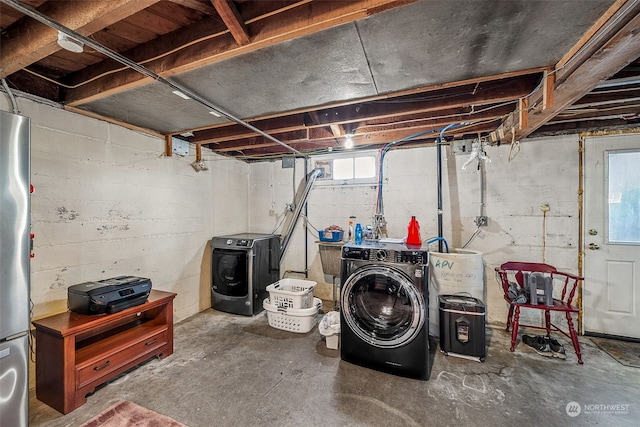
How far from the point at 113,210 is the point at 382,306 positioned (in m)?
2.72

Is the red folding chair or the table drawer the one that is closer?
the table drawer

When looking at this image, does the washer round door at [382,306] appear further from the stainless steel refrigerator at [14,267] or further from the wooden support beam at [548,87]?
the stainless steel refrigerator at [14,267]

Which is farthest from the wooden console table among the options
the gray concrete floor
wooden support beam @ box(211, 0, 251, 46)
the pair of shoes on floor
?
the pair of shoes on floor

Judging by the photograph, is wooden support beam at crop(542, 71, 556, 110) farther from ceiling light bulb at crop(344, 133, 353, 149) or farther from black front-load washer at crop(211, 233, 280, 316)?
black front-load washer at crop(211, 233, 280, 316)

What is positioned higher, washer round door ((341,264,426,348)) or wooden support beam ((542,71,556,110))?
wooden support beam ((542,71,556,110))

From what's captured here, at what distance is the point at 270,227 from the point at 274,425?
114 inches

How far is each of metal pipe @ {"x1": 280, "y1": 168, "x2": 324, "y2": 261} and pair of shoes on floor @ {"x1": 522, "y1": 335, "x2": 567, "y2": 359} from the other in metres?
3.08

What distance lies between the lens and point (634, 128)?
263 centimetres

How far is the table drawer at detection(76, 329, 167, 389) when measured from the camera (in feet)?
6.01

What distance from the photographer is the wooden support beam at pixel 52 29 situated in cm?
114

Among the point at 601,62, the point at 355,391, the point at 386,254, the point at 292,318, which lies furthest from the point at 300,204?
the point at 601,62

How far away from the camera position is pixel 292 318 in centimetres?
292

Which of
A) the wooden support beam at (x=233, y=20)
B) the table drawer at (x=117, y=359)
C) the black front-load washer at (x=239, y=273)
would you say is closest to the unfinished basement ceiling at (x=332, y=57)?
the wooden support beam at (x=233, y=20)

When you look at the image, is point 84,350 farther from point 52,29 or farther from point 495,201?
point 495,201
